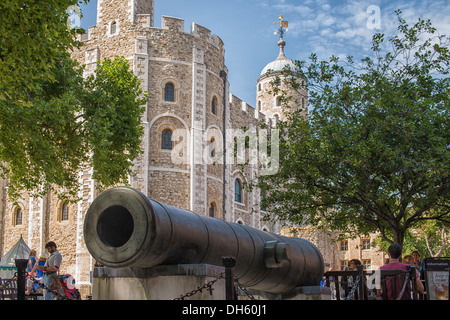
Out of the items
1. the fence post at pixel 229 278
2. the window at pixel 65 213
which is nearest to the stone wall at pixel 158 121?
the window at pixel 65 213

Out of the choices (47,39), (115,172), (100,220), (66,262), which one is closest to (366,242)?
(66,262)

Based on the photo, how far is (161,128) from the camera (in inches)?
971

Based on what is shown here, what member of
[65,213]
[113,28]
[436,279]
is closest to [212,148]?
[113,28]

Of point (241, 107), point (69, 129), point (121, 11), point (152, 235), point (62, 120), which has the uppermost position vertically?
point (121, 11)

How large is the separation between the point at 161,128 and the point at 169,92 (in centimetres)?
186

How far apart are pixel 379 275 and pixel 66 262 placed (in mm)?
20565

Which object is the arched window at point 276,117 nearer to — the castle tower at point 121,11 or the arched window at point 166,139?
the arched window at point 166,139

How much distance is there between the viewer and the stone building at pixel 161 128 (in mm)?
24172

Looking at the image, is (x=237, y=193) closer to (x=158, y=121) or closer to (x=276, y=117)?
(x=158, y=121)

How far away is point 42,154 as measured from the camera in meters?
14.8

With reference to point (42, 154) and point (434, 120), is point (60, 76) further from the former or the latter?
point (434, 120)

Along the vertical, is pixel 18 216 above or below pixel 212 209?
below

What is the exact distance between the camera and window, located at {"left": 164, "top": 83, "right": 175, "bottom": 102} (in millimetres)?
25102

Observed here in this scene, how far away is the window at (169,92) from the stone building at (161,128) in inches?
1.9
